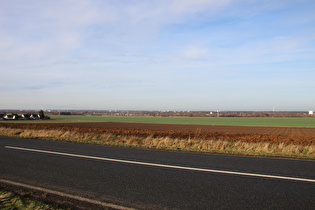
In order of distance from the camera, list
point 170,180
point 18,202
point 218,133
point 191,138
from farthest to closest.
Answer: point 218,133
point 191,138
point 170,180
point 18,202

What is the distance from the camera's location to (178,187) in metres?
5.55

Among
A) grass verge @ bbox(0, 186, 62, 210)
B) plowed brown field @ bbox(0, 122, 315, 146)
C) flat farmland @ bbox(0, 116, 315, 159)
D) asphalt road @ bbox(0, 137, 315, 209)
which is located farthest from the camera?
plowed brown field @ bbox(0, 122, 315, 146)

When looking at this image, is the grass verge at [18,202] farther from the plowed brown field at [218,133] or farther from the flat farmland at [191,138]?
the plowed brown field at [218,133]

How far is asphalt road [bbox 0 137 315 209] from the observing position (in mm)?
4789

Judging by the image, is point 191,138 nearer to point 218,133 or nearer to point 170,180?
point 218,133

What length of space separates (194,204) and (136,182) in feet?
5.64

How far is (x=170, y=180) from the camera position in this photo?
6.07m

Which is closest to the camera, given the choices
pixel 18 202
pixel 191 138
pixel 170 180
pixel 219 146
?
pixel 18 202

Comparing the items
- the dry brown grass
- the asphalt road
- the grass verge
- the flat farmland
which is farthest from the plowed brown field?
the grass verge

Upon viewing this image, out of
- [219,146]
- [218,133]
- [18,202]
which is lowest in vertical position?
[218,133]

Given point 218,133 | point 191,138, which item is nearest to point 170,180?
point 191,138

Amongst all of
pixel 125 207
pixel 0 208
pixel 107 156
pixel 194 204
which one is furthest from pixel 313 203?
pixel 107 156

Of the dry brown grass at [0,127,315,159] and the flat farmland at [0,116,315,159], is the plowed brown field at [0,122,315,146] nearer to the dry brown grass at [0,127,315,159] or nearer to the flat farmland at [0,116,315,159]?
the flat farmland at [0,116,315,159]

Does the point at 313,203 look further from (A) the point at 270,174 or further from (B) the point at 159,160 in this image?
(B) the point at 159,160
